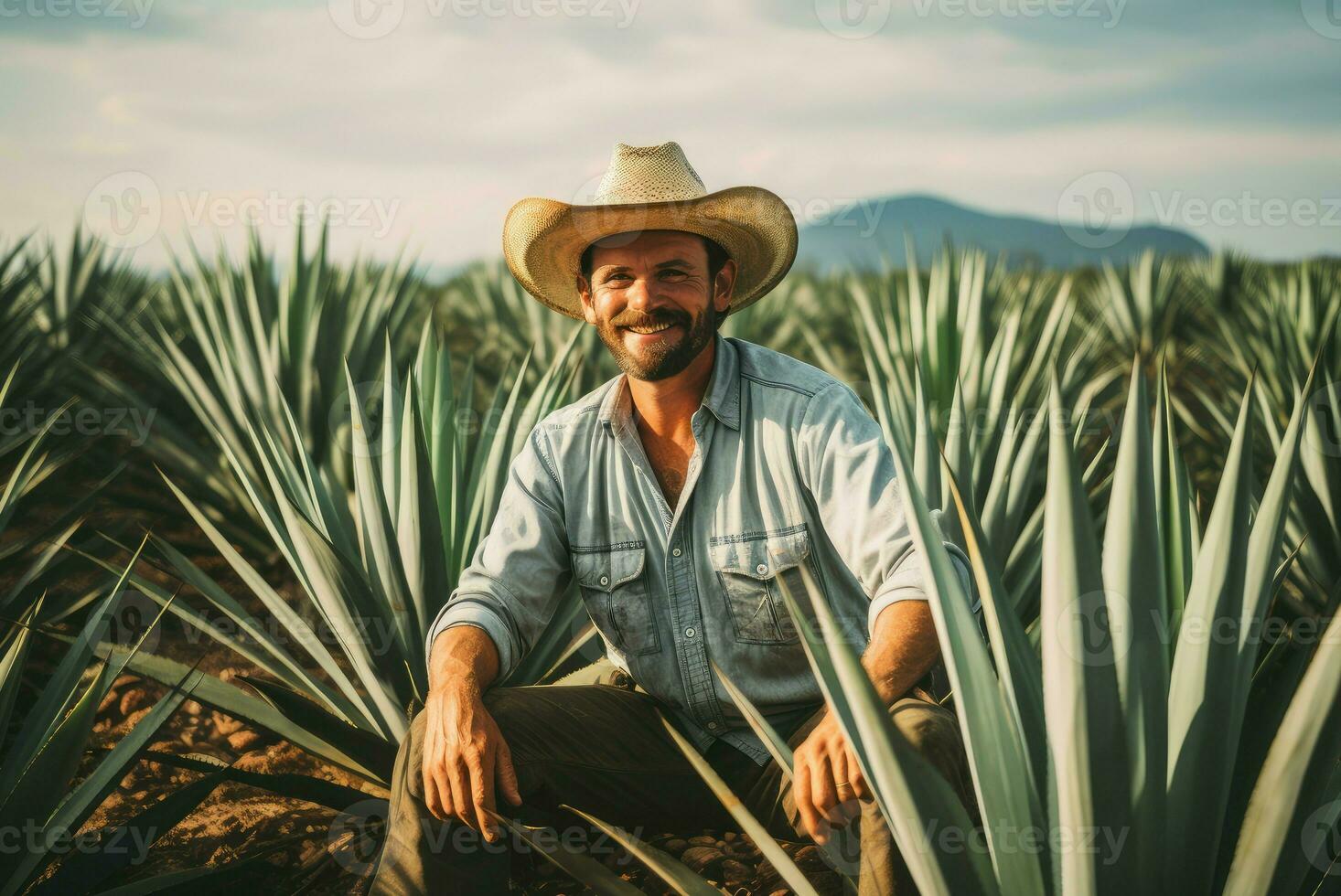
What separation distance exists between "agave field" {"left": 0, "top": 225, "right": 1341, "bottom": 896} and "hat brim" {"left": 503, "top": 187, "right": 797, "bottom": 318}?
0.37 meters

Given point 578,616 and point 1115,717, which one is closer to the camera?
point 1115,717

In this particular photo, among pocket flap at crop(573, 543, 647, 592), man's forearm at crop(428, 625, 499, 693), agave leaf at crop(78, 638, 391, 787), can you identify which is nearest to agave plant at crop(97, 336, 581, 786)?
agave leaf at crop(78, 638, 391, 787)

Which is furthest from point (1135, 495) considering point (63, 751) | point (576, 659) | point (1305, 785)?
point (576, 659)

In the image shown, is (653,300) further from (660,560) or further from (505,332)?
(505,332)

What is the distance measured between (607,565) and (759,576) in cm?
29

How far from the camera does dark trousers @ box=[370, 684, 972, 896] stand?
1.39 m

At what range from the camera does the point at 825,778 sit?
4.37 ft

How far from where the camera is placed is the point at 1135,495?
107 cm

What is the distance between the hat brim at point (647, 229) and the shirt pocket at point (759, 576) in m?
0.60

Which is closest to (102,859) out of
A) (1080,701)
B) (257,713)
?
(257,713)

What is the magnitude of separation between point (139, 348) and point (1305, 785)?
16.9ft

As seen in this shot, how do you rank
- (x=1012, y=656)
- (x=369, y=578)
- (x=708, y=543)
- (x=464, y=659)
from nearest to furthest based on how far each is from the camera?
(x=1012, y=656), (x=464, y=659), (x=708, y=543), (x=369, y=578)

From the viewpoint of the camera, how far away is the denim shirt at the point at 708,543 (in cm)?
179

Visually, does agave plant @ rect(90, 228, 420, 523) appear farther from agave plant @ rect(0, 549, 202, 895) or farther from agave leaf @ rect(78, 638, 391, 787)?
agave plant @ rect(0, 549, 202, 895)
